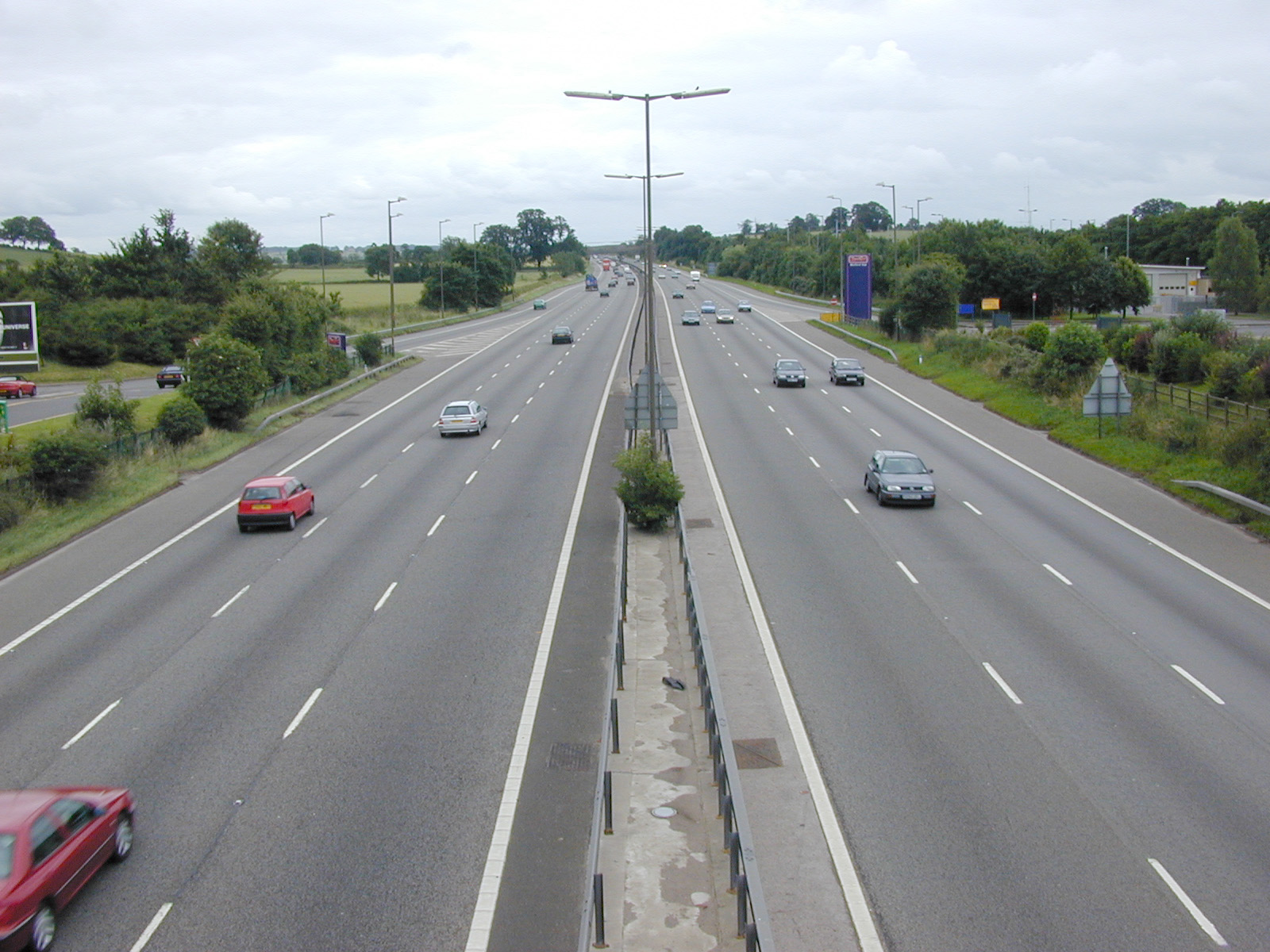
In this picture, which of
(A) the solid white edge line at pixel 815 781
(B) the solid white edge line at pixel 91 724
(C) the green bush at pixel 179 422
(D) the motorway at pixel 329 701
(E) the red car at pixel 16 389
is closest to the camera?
(A) the solid white edge line at pixel 815 781

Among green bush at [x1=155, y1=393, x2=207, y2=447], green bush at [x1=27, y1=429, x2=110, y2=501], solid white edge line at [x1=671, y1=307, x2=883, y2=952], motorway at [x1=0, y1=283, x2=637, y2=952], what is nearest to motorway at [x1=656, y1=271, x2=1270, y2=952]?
solid white edge line at [x1=671, y1=307, x2=883, y2=952]

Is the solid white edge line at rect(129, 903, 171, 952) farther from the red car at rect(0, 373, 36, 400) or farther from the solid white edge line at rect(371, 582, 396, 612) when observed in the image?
the red car at rect(0, 373, 36, 400)

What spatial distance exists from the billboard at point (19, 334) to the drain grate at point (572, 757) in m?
31.6

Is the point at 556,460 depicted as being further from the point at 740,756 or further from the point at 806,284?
the point at 806,284

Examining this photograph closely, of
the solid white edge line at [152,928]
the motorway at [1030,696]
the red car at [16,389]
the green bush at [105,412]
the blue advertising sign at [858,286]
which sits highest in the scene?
the blue advertising sign at [858,286]

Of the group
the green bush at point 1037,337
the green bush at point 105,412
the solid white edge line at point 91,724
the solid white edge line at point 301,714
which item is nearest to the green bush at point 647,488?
the solid white edge line at point 301,714

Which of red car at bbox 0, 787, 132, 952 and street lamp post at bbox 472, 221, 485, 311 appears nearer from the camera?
red car at bbox 0, 787, 132, 952

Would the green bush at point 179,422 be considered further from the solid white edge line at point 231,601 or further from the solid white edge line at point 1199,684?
the solid white edge line at point 1199,684

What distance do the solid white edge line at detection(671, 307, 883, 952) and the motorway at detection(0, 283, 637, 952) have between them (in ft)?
8.76

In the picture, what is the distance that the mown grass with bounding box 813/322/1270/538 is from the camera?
29.6 m

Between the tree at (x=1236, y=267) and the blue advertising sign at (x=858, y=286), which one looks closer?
the blue advertising sign at (x=858, y=286)

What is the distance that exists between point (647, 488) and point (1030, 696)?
12.1 metres

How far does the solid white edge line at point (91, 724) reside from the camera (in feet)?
49.6

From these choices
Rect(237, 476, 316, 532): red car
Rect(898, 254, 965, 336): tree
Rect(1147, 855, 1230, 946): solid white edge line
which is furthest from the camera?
Rect(898, 254, 965, 336): tree
